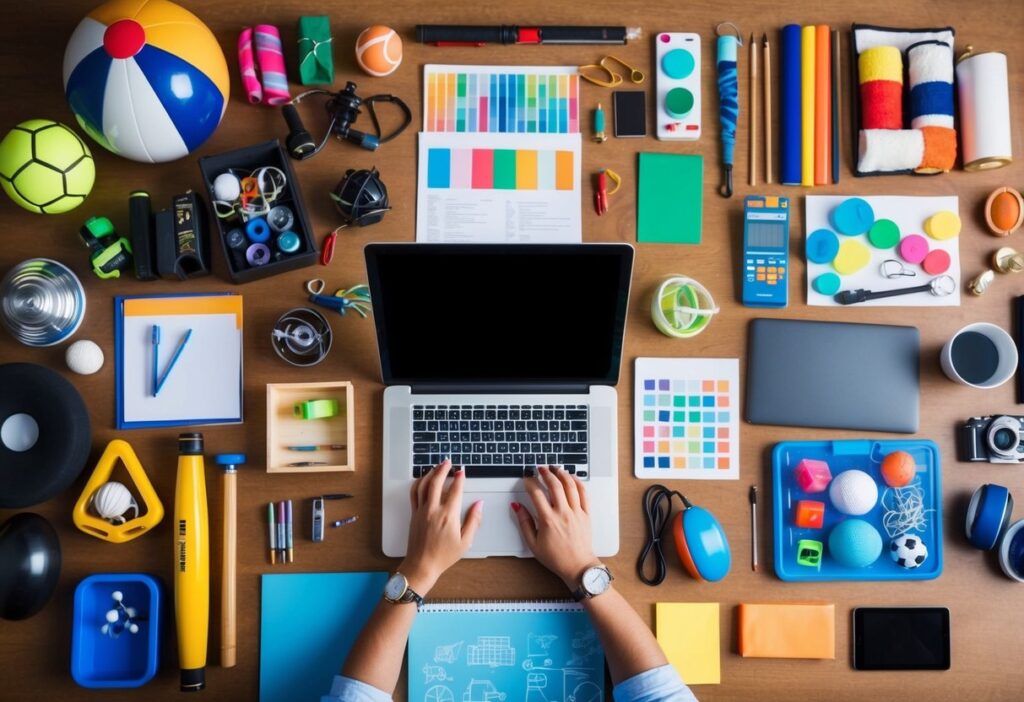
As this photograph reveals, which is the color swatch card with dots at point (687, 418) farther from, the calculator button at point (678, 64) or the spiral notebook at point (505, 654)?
the calculator button at point (678, 64)

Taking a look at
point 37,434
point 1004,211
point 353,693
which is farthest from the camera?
point 1004,211

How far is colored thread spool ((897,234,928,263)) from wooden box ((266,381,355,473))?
105 cm

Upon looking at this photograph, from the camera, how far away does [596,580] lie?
1244 millimetres

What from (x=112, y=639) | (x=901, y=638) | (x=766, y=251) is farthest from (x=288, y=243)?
(x=901, y=638)

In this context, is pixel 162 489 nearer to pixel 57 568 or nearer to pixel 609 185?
pixel 57 568

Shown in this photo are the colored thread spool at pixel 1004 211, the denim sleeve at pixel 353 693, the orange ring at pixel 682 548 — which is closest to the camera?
the denim sleeve at pixel 353 693

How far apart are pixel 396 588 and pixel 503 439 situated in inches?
12.3

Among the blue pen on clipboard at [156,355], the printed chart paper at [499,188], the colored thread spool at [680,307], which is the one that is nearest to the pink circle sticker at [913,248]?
the colored thread spool at [680,307]

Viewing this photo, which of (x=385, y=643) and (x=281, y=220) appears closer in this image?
(x=385, y=643)

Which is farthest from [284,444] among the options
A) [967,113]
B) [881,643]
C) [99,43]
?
[967,113]

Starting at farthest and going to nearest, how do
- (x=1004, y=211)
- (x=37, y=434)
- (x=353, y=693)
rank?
1. (x=1004, y=211)
2. (x=37, y=434)
3. (x=353, y=693)

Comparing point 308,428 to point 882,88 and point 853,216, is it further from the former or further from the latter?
point 882,88

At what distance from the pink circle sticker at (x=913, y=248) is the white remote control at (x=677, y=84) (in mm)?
434

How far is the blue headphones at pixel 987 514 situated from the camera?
1.29 metres
